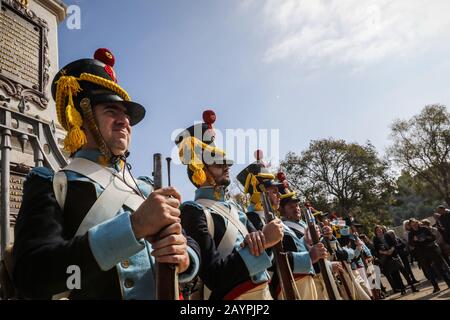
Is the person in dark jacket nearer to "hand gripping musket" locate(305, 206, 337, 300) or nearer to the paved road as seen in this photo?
the paved road

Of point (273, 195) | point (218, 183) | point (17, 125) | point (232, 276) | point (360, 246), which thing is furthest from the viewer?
point (360, 246)

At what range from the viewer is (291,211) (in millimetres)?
6309

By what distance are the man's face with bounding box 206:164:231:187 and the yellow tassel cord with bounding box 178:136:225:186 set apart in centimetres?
9

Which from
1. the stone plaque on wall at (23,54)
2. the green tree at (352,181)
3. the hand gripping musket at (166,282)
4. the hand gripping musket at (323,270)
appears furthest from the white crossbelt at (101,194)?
the green tree at (352,181)

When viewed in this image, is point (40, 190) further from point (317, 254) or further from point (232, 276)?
point (317, 254)

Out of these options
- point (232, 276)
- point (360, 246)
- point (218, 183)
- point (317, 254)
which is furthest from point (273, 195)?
point (360, 246)

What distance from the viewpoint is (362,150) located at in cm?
3338

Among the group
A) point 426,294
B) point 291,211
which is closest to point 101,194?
point 291,211

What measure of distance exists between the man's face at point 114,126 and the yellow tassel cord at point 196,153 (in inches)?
59.7

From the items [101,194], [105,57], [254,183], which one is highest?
[105,57]

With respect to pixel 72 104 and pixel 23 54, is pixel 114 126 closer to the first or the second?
pixel 72 104

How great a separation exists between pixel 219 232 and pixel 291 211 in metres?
3.25

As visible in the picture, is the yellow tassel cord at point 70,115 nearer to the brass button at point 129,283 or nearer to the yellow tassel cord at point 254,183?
the brass button at point 129,283

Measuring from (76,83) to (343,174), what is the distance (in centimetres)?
3342
